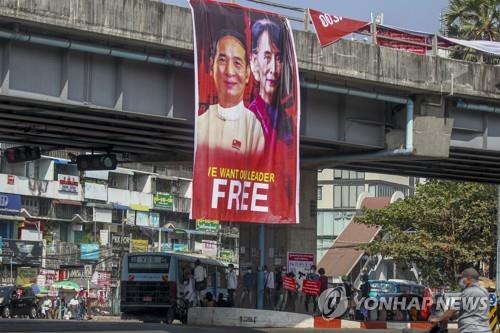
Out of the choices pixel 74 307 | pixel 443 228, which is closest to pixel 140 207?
pixel 74 307

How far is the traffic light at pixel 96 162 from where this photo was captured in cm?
3053

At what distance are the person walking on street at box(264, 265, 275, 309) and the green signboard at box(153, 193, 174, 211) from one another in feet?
193

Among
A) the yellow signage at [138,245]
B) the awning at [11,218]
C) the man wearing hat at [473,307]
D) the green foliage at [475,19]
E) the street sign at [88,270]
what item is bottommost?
the street sign at [88,270]

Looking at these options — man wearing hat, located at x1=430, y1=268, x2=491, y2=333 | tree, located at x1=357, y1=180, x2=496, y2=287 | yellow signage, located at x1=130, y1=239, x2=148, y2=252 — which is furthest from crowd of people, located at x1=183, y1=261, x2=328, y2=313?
yellow signage, located at x1=130, y1=239, x2=148, y2=252

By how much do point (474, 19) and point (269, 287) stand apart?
23.3 metres

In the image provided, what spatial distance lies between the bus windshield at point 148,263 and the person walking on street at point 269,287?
287 inches

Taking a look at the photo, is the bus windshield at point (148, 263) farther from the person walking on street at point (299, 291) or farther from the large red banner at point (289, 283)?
the large red banner at point (289, 283)

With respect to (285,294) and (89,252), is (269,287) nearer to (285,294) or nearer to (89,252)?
(285,294)

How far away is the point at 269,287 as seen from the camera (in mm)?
31375

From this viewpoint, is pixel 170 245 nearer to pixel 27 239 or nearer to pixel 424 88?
pixel 27 239

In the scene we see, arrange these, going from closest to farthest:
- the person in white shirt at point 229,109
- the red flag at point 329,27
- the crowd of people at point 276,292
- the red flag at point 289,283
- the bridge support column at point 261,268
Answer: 1. the person in white shirt at point 229,109
2. the red flag at point 329,27
3. the red flag at point 289,283
4. the crowd of people at point 276,292
5. the bridge support column at point 261,268

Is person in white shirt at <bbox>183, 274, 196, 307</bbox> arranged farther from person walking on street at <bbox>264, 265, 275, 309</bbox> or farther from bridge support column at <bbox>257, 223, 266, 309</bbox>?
person walking on street at <bbox>264, 265, 275, 309</bbox>

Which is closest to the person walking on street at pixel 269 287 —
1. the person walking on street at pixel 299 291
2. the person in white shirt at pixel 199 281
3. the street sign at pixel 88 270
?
the person walking on street at pixel 299 291

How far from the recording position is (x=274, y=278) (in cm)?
3186
